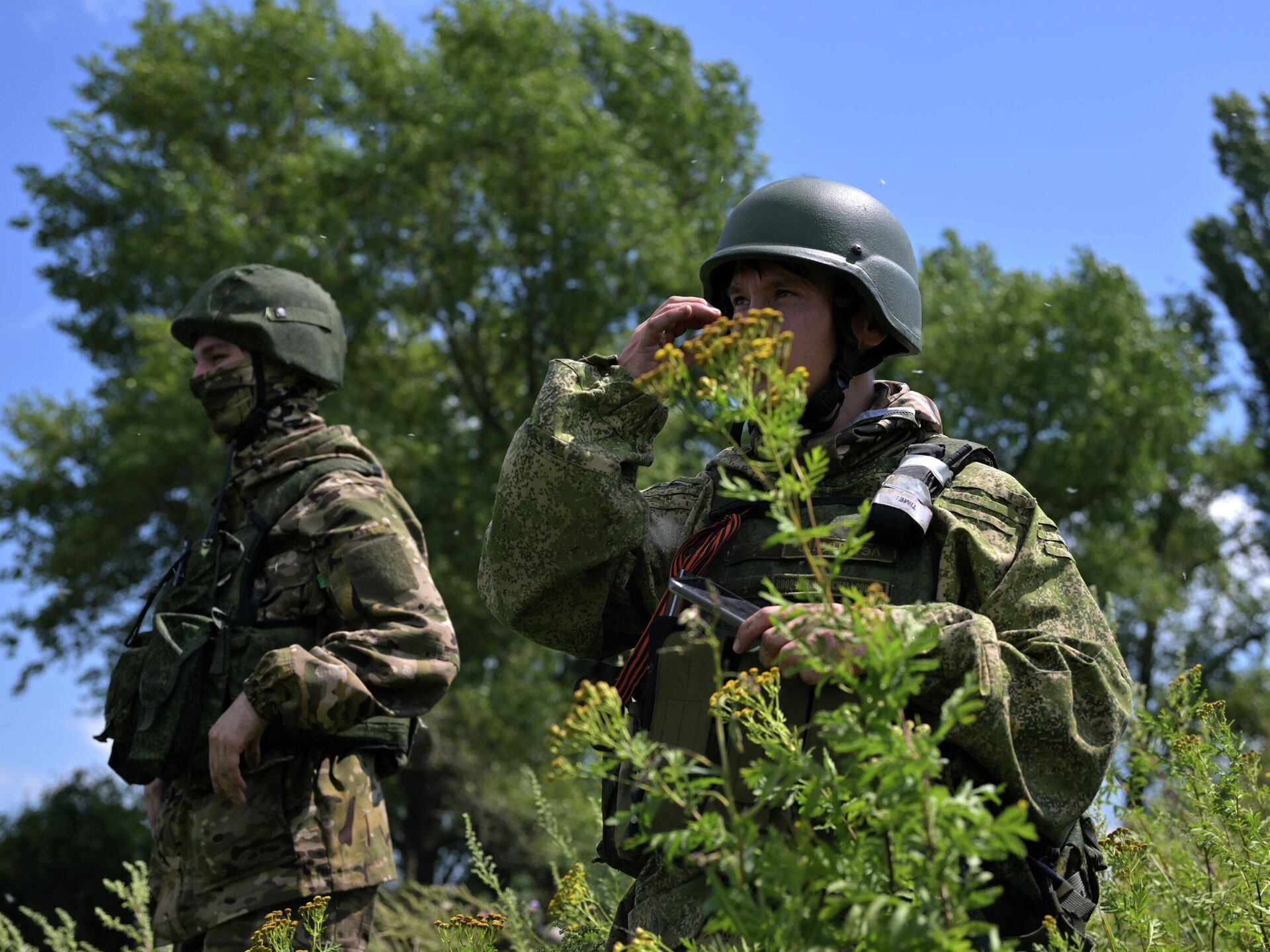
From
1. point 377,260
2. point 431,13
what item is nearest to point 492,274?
point 377,260

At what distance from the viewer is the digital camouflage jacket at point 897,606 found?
2.58m

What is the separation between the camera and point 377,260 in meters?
24.9

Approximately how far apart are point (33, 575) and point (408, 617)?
24743mm

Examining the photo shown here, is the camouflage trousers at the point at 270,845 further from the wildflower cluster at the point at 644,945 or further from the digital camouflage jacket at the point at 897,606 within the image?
the wildflower cluster at the point at 644,945

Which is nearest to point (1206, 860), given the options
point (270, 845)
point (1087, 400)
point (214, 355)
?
point (270, 845)

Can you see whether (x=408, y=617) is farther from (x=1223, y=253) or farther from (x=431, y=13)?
(x=1223, y=253)

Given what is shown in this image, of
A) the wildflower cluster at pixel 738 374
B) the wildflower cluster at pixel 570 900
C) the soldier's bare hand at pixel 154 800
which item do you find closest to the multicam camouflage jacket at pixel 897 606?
the wildflower cluster at pixel 570 900

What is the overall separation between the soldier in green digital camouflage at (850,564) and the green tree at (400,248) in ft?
62.4

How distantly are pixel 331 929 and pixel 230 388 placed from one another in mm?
1982

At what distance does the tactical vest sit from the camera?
4.25 meters

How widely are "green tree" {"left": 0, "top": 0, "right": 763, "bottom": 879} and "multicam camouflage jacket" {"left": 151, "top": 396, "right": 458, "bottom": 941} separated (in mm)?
17790

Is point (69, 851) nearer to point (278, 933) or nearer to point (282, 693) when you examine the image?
point (282, 693)

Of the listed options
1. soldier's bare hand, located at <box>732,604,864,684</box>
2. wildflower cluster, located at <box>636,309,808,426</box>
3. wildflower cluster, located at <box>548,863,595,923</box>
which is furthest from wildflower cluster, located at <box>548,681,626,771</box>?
wildflower cluster, located at <box>548,863,595,923</box>

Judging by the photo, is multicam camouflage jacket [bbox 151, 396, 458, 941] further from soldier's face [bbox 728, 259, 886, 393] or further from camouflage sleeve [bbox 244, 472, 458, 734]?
soldier's face [bbox 728, 259, 886, 393]
